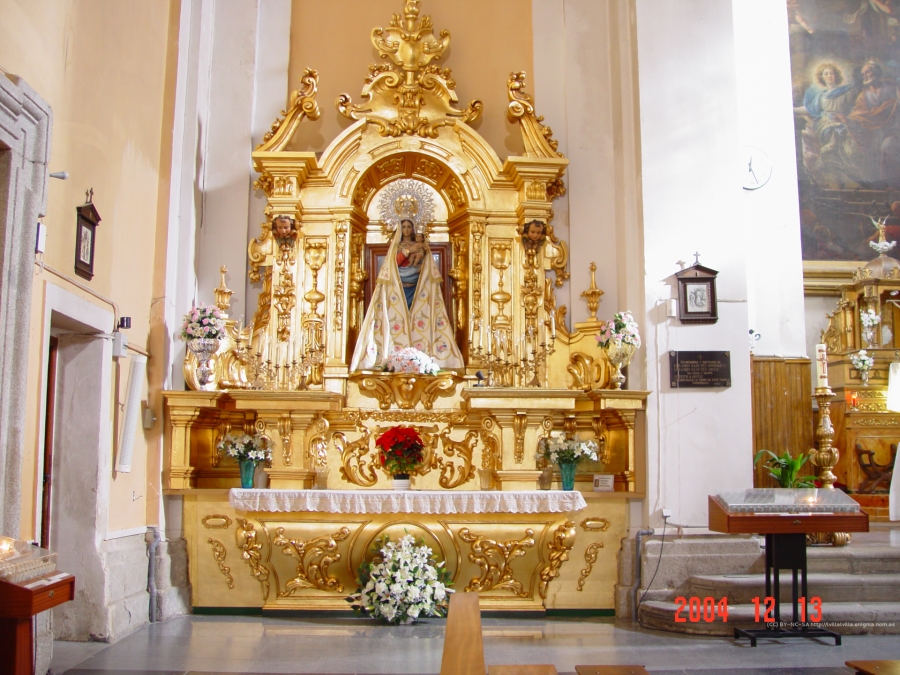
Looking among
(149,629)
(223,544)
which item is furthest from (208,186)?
(149,629)

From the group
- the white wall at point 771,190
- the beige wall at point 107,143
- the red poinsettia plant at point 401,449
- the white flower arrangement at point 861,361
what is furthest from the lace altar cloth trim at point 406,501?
the white flower arrangement at point 861,361

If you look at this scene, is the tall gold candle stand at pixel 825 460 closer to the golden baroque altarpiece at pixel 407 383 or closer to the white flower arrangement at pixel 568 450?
the golden baroque altarpiece at pixel 407 383

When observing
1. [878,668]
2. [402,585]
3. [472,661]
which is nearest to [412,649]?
[402,585]

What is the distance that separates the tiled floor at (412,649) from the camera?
18.4 feet

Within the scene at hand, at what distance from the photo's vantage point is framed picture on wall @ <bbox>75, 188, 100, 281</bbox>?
20.1 feet

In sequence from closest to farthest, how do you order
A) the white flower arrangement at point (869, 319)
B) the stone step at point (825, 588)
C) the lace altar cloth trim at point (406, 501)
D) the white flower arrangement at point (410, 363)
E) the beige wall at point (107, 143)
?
the beige wall at point (107, 143), the stone step at point (825, 588), the lace altar cloth trim at point (406, 501), the white flower arrangement at point (410, 363), the white flower arrangement at point (869, 319)

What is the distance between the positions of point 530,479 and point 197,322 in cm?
323

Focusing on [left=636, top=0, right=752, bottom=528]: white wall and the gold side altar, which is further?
the gold side altar

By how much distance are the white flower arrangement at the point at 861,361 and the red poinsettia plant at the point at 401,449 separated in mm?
6967

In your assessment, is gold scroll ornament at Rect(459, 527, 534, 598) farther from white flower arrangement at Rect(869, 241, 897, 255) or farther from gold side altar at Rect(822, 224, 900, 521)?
white flower arrangement at Rect(869, 241, 897, 255)

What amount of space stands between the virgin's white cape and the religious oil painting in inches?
300

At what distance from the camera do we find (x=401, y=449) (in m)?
7.70

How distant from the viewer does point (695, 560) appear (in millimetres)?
7371

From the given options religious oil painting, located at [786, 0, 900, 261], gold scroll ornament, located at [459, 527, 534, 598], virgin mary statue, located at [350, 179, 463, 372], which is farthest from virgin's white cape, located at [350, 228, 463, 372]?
religious oil painting, located at [786, 0, 900, 261]
